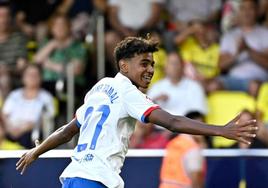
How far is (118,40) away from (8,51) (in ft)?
4.69

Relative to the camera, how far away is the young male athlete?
233 inches

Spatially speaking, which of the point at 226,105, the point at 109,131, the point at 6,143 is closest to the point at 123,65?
the point at 109,131

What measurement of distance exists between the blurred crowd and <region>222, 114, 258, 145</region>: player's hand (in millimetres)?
5193

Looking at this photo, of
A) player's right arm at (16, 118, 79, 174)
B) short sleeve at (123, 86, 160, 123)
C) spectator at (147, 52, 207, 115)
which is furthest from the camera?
spectator at (147, 52, 207, 115)

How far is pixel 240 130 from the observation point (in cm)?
555

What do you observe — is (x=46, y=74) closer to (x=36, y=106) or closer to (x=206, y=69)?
(x=36, y=106)

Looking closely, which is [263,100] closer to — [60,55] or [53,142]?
[60,55]

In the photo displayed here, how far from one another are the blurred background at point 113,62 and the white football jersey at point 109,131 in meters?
4.25

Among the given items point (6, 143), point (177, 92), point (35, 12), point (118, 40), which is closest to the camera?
point (6, 143)

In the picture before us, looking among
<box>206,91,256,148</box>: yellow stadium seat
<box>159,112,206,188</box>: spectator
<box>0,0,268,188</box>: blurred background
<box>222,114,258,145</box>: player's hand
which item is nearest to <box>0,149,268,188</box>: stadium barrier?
<box>159,112,206,188</box>: spectator

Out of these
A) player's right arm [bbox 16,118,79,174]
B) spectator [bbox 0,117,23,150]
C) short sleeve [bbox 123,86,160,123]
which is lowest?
spectator [bbox 0,117,23,150]

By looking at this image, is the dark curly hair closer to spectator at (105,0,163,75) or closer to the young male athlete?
the young male athlete

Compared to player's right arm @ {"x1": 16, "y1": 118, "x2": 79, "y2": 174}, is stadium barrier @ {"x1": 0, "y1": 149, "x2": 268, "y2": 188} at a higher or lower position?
lower

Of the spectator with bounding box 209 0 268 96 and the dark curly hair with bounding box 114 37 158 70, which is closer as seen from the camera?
the dark curly hair with bounding box 114 37 158 70
